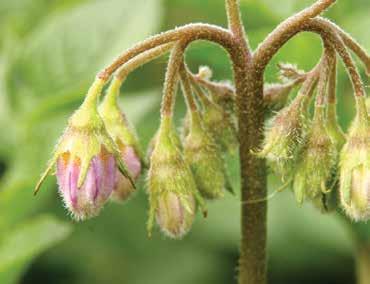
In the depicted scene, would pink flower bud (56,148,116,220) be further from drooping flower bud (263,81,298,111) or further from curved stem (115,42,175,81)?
drooping flower bud (263,81,298,111)

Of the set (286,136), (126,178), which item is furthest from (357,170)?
(126,178)

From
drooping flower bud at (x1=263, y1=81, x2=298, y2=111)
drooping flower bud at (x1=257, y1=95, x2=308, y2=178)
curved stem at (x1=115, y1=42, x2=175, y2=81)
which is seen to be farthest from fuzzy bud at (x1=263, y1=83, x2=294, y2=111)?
curved stem at (x1=115, y1=42, x2=175, y2=81)

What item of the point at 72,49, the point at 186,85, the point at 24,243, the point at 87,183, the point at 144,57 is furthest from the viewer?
the point at 72,49

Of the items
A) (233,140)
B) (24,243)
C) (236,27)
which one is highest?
(236,27)

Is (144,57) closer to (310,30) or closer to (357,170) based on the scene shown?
(310,30)

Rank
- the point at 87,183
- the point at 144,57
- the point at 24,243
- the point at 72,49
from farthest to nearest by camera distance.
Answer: the point at 72,49
the point at 24,243
the point at 144,57
the point at 87,183

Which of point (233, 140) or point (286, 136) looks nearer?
point (286, 136)

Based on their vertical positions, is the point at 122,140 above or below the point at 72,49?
below

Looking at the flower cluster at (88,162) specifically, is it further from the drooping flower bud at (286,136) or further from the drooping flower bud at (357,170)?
the drooping flower bud at (357,170)
